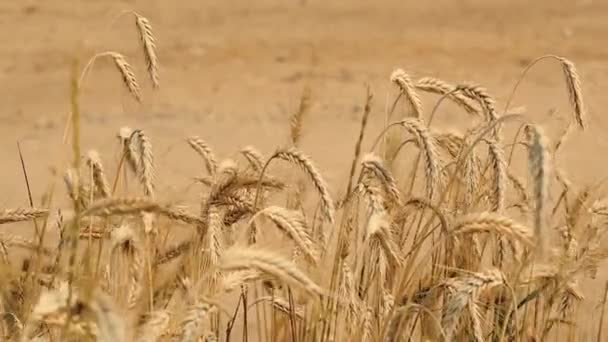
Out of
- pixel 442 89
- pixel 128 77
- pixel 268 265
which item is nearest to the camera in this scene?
pixel 268 265

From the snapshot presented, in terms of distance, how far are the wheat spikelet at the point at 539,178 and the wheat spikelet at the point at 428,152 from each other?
1.60ft

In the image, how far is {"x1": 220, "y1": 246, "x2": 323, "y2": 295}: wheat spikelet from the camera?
5.78 ft

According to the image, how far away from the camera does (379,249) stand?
2396 mm

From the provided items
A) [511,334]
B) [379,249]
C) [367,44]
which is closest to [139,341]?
[379,249]

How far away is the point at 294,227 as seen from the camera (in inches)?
85.2

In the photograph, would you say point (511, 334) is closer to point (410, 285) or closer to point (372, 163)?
point (410, 285)

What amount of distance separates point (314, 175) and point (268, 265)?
521 mm

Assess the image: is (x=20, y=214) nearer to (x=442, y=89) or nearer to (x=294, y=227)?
(x=294, y=227)

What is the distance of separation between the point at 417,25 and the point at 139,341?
→ 326 inches

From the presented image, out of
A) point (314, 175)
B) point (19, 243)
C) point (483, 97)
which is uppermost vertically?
point (483, 97)

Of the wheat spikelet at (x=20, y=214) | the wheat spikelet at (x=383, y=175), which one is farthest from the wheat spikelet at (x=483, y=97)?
the wheat spikelet at (x=20, y=214)

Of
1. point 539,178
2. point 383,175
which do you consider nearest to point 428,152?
point 383,175

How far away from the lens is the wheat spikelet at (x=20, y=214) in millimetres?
2324

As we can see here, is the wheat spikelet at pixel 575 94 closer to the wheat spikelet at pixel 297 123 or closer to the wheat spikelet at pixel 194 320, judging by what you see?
the wheat spikelet at pixel 297 123
